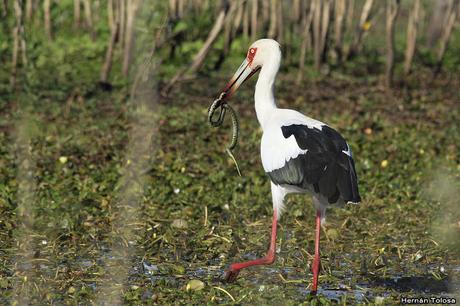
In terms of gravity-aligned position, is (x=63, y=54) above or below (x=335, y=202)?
below

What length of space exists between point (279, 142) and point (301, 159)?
27 centimetres

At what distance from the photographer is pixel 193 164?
356 inches

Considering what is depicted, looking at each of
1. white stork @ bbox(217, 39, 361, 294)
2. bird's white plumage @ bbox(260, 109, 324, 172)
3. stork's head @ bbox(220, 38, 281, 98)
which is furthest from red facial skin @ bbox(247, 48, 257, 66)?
bird's white plumage @ bbox(260, 109, 324, 172)

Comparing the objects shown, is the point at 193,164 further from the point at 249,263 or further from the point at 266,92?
the point at 249,263

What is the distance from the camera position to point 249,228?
7.61 meters

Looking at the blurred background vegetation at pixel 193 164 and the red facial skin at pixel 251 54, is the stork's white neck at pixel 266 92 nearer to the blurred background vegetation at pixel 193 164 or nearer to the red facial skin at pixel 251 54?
the red facial skin at pixel 251 54

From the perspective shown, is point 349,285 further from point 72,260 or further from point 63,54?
point 63,54

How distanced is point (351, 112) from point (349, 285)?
5313 millimetres

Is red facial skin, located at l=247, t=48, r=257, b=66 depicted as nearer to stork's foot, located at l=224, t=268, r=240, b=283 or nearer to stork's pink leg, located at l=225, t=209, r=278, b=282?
stork's pink leg, located at l=225, t=209, r=278, b=282

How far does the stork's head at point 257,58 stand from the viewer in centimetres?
693

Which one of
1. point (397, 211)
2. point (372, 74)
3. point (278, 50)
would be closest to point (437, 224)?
point (397, 211)

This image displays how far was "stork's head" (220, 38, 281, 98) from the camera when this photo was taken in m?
6.93

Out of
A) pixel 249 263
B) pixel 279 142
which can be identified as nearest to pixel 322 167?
pixel 279 142

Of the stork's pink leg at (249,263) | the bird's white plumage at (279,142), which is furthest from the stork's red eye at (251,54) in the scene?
the stork's pink leg at (249,263)
